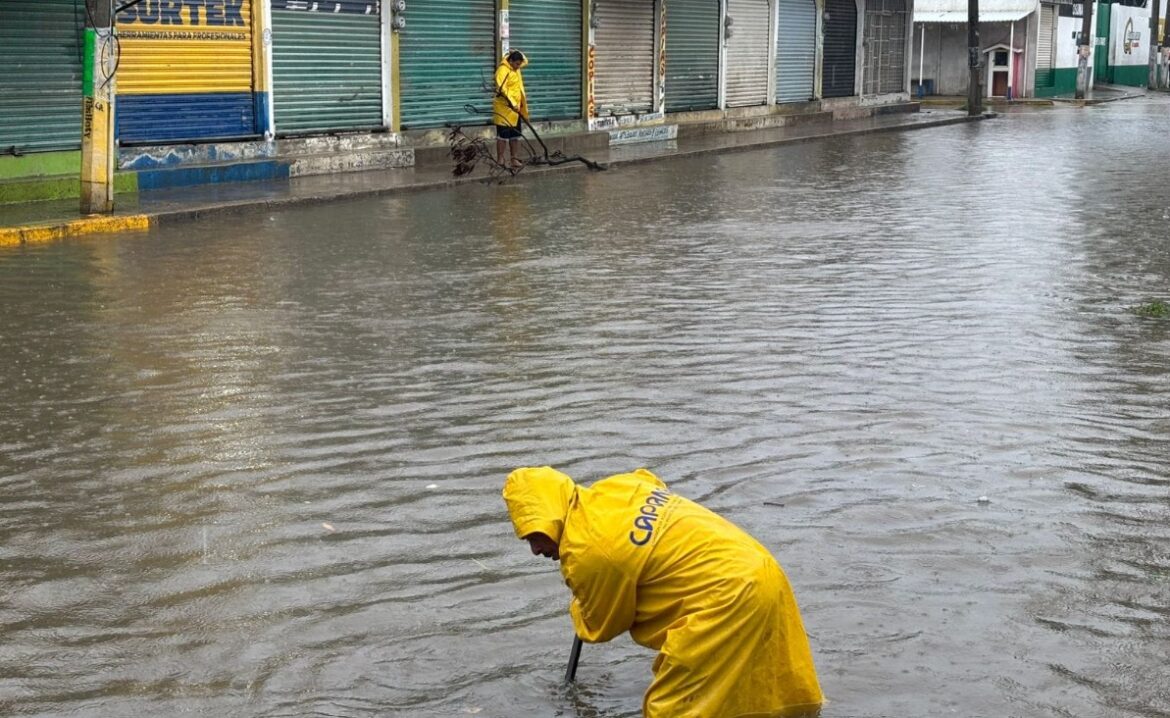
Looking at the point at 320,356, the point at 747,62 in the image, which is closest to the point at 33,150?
the point at 320,356

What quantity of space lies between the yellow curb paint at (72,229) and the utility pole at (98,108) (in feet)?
0.96

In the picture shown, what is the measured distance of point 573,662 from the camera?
448cm

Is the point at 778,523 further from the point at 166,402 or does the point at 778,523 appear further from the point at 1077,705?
the point at 166,402

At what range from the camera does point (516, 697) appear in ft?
14.7

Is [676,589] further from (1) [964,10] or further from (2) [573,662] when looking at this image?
(1) [964,10]

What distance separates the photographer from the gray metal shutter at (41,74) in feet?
55.8

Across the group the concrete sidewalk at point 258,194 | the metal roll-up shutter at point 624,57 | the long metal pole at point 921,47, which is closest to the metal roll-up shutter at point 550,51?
the metal roll-up shutter at point 624,57

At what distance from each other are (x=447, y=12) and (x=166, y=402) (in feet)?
55.9

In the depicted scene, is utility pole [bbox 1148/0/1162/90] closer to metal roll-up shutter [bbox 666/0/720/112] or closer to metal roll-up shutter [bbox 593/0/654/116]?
metal roll-up shutter [bbox 666/0/720/112]

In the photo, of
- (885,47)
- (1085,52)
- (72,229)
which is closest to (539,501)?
(72,229)

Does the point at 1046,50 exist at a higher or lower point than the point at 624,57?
higher

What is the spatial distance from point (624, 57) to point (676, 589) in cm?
2602

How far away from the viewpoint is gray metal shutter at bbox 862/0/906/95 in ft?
130

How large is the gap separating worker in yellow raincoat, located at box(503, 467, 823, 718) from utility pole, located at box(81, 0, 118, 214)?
12080mm
